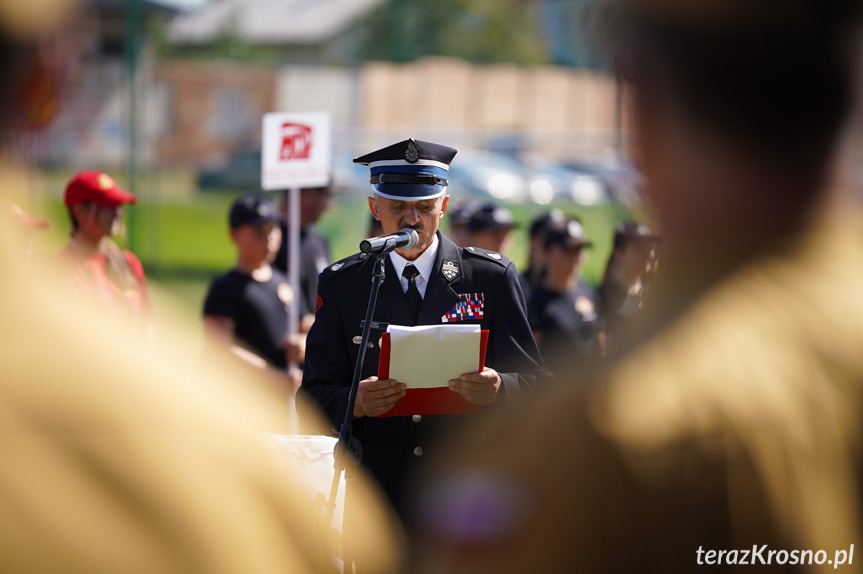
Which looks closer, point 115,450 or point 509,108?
point 115,450

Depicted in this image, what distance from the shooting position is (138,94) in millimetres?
13109

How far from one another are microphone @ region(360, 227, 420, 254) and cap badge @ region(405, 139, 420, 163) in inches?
11.2

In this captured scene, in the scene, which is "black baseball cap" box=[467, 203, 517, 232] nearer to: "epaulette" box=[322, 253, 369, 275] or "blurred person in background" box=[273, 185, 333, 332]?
"blurred person in background" box=[273, 185, 333, 332]

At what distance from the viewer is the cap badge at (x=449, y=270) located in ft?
10.8

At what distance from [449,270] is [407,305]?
184 millimetres

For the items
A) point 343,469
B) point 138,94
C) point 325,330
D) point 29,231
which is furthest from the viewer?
point 138,94

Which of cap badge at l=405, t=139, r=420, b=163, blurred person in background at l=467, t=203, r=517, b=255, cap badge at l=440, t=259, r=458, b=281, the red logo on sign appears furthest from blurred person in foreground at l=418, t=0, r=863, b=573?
blurred person in background at l=467, t=203, r=517, b=255

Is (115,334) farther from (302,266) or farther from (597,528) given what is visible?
(302,266)

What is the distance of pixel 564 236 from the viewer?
20.9ft

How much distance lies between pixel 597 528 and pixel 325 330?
2301 mm

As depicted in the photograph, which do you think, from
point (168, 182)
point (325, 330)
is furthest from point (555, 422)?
point (168, 182)

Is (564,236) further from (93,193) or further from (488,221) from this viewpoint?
(93,193)

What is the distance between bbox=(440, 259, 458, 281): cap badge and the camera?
3.29m

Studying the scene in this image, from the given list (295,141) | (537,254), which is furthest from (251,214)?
(537,254)
